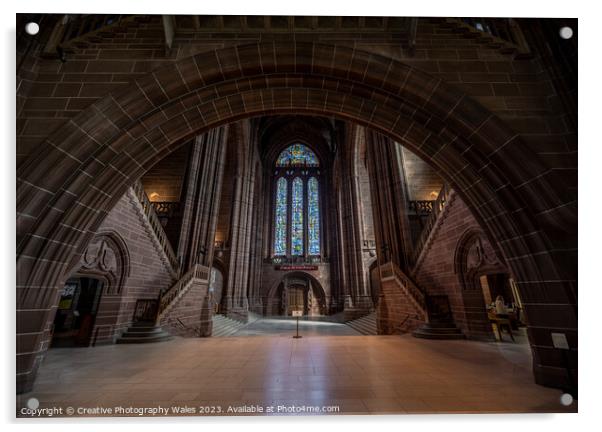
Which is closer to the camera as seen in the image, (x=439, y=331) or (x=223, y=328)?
(x=439, y=331)

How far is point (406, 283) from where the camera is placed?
28.1 feet

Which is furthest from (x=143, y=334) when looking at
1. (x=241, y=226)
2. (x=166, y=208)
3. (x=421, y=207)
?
(x=421, y=207)

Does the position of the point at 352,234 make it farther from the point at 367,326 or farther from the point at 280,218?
the point at 280,218

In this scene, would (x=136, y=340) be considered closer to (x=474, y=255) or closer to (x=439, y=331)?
(x=439, y=331)

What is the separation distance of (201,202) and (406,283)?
9919 mm

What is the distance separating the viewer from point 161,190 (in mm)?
13656

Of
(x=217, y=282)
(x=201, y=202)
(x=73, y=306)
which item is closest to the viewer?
(x=73, y=306)

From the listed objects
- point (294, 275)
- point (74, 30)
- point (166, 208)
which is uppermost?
point (166, 208)

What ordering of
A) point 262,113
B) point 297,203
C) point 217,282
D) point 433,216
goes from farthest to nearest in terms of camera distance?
point 297,203
point 217,282
point 433,216
point 262,113

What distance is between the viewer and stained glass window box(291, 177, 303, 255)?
22734 mm

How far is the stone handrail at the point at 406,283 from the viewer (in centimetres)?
759

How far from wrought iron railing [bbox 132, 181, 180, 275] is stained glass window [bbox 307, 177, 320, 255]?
46.2 feet

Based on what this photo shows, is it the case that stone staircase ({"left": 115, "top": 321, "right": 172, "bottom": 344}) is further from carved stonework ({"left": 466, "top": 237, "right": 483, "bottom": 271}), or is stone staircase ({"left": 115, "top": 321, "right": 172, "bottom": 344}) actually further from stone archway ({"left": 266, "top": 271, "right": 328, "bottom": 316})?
stone archway ({"left": 266, "top": 271, "right": 328, "bottom": 316})

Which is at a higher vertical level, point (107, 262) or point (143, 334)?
point (107, 262)
